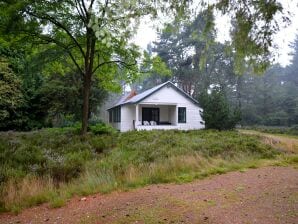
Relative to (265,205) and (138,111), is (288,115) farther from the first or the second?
(265,205)

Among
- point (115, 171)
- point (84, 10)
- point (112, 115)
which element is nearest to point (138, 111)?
point (112, 115)

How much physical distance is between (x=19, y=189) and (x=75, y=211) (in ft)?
6.68

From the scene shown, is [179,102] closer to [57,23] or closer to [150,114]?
[150,114]

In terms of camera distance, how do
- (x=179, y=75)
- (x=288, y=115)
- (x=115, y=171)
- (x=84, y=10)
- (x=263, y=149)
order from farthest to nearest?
(x=179, y=75), (x=288, y=115), (x=84, y=10), (x=263, y=149), (x=115, y=171)

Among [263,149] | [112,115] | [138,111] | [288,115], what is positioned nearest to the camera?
[263,149]

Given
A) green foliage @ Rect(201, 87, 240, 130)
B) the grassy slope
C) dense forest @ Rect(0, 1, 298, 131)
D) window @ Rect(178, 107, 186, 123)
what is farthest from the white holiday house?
the grassy slope

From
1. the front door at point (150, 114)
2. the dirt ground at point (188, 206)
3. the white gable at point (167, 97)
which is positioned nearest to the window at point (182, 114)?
the white gable at point (167, 97)

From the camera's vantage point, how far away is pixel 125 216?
4465 mm

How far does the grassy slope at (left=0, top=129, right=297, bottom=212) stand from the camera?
6152 mm

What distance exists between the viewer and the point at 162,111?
91.3 ft

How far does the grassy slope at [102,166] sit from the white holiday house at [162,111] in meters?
13.2

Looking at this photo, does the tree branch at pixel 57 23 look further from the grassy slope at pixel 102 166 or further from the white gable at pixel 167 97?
the white gable at pixel 167 97

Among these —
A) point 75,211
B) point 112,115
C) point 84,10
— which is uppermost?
point 84,10

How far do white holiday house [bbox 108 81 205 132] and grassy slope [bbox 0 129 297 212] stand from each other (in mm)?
13187
